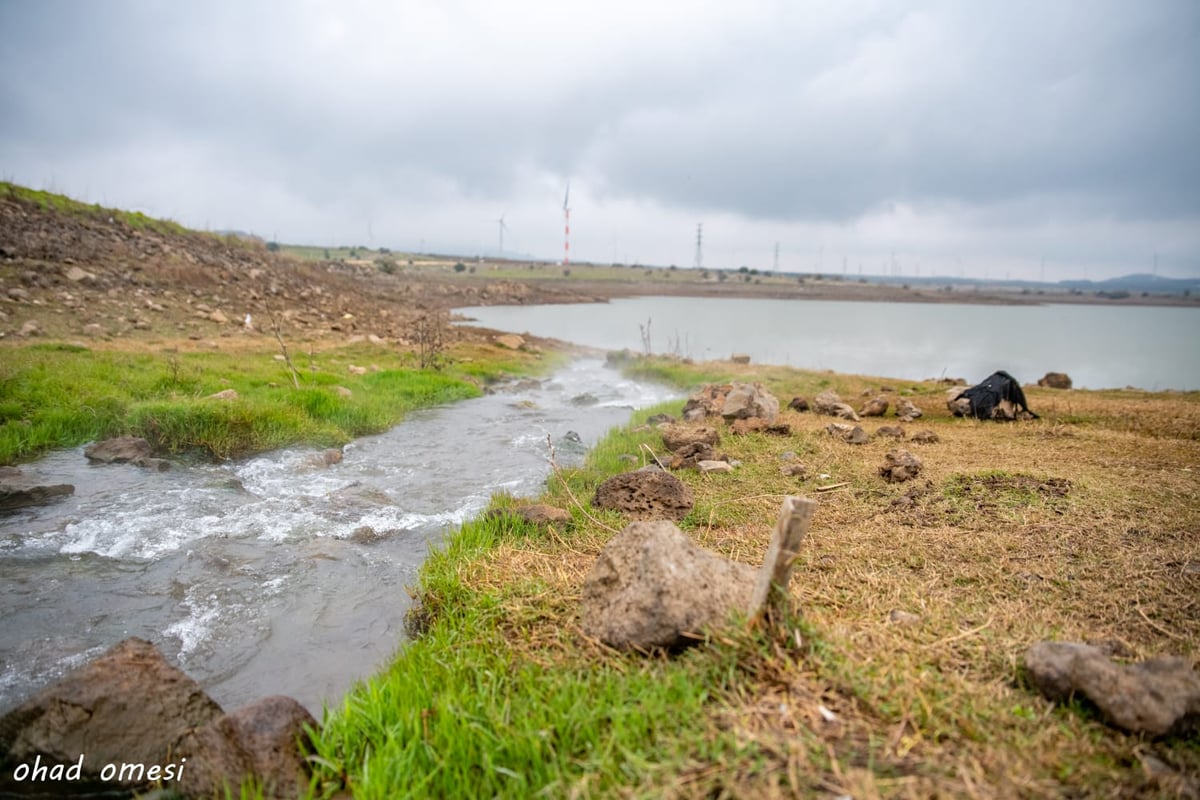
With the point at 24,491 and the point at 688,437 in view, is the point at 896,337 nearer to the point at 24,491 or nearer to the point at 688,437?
the point at 688,437

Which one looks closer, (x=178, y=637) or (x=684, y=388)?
(x=178, y=637)

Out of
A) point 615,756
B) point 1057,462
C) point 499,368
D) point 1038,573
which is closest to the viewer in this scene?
point 615,756

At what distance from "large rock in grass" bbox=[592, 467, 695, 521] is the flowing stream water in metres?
1.81

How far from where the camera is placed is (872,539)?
203 inches

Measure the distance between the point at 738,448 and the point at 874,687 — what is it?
6424 millimetres

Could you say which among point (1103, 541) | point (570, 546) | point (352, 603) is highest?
point (1103, 541)

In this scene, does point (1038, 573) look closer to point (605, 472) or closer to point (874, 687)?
point (874, 687)

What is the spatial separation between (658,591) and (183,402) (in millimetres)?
9491

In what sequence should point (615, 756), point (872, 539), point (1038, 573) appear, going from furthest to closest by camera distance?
point (872, 539) → point (1038, 573) → point (615, 756)

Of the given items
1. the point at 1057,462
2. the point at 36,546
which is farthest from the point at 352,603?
the point at 1057,462

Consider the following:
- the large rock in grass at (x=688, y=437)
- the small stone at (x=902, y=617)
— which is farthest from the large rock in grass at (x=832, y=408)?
the small stone at (x=902, y=617)

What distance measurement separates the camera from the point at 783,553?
2.95m

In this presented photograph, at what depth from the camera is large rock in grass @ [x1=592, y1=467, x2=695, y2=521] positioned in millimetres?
6355

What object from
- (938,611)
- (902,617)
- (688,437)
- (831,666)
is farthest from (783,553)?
(688,437)
